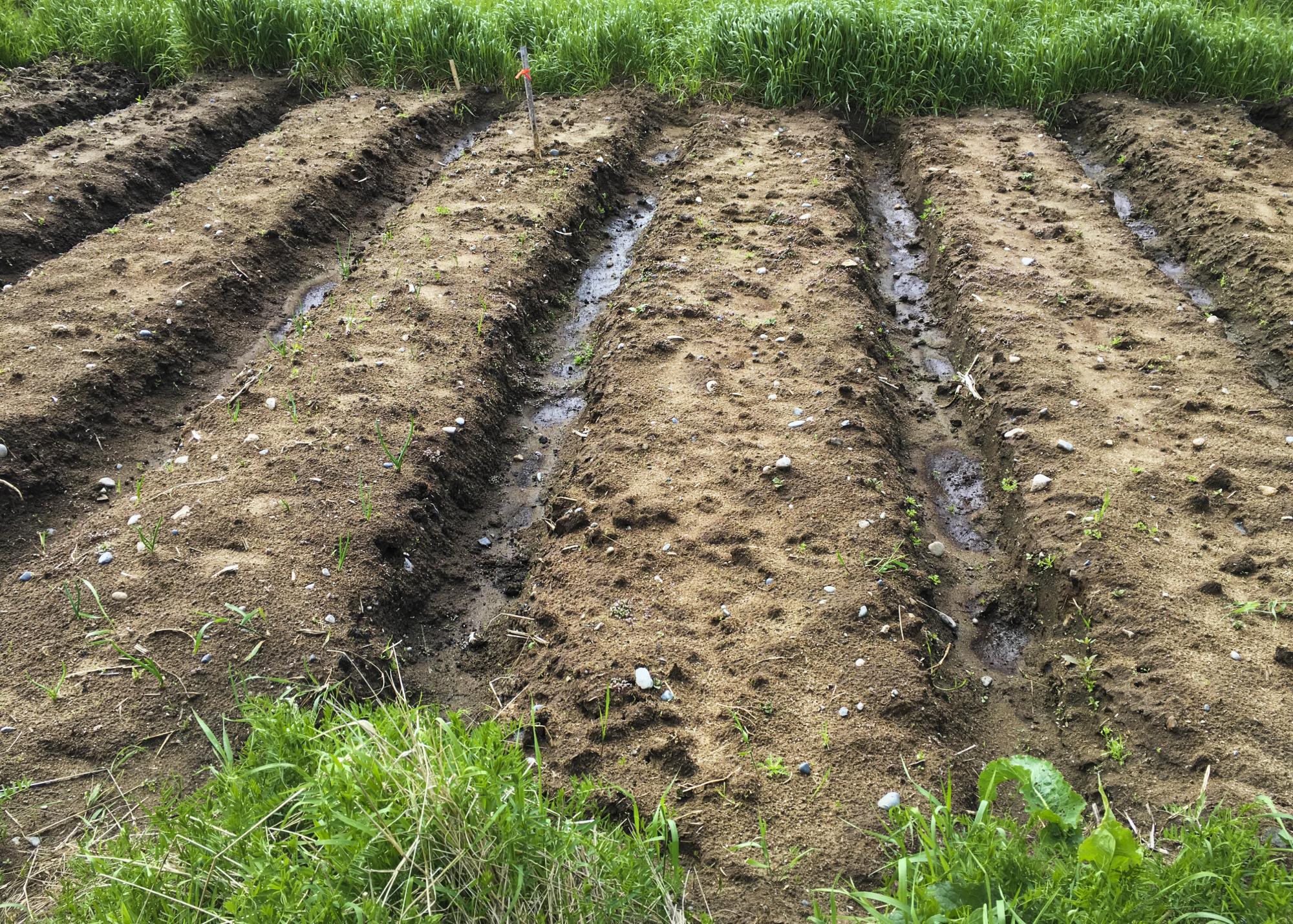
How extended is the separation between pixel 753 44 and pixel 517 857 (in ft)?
19.0

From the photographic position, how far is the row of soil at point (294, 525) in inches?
109

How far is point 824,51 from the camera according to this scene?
20.4 feet

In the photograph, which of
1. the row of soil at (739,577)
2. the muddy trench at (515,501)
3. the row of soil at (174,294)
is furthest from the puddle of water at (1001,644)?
the row of soil at (174,294)

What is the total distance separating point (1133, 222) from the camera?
210 inches

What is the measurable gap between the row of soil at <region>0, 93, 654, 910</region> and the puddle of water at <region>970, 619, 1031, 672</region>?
6.11 feet

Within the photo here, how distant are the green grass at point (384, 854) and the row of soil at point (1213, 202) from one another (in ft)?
11.2

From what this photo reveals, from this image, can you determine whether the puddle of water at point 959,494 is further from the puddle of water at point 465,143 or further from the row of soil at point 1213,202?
the puddle of water at point 465,143

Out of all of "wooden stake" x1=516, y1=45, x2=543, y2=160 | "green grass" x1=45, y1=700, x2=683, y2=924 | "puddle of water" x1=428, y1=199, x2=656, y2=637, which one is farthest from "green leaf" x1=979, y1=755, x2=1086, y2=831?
"wooden stake" x1=516, y1=45, x2=543, y2=160

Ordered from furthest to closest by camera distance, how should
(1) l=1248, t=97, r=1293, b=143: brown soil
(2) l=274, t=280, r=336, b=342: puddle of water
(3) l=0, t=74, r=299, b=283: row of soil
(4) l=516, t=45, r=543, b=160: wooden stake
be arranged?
(1) l=1248, t=97, r=1293, b=143: brown soil < (4) l=516, t=45, r=543, b=160: wooden stake < (3) l=0, t=74, r=299, b=283: row of soil < (2) l=274, t=280, r=336, b=342: puddle of water

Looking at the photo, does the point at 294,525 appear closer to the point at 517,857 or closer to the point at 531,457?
the point at 531,457

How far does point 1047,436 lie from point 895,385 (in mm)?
696

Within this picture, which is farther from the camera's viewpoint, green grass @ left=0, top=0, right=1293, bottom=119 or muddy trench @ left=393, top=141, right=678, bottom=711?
green grass @ left=0, top=0, right=1293, bottom=119

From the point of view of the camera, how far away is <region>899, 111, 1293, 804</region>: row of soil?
261 centimetres

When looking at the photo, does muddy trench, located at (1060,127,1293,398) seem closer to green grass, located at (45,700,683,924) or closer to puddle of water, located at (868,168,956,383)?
puddle of water, located at (868,168,956,383)
